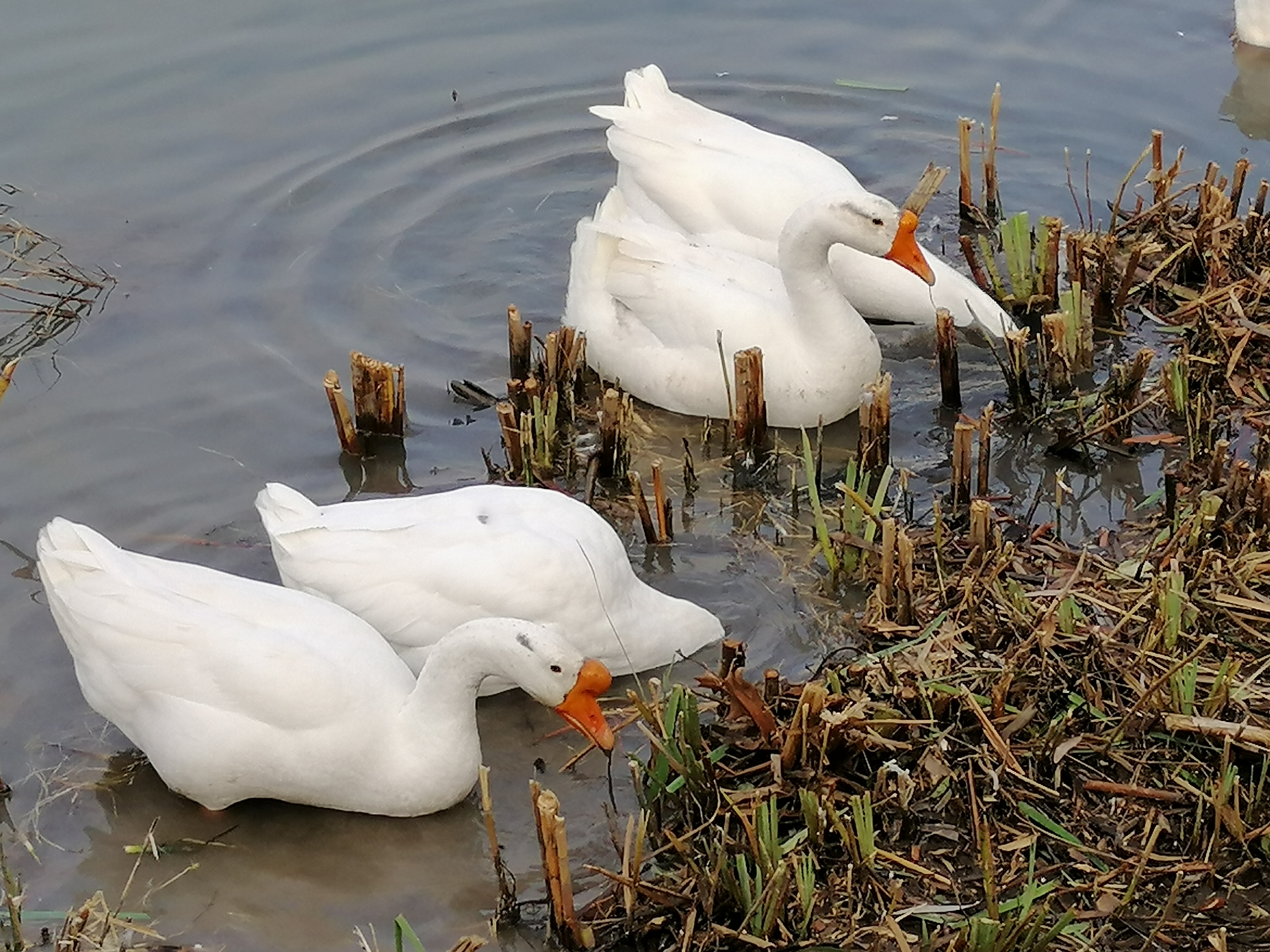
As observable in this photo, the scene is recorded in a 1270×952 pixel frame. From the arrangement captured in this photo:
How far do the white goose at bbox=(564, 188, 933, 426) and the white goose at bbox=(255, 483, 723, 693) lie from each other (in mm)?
1414

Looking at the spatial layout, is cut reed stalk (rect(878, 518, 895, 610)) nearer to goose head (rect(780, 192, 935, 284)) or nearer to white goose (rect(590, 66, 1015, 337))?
goose head (rect(780, 192, 935, 284))

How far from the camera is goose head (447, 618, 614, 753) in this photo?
4703mm

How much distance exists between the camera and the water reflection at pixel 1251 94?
9.11m

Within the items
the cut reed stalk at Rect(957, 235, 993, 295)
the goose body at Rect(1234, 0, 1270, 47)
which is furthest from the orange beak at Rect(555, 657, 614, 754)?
the goose body at Rect(1234, 0, 1270, 47)

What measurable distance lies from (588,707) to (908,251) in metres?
2.75

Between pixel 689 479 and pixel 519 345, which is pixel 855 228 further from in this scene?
pixel 519 345

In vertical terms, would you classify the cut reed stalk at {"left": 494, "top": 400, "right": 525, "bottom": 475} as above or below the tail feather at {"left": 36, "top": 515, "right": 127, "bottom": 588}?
below

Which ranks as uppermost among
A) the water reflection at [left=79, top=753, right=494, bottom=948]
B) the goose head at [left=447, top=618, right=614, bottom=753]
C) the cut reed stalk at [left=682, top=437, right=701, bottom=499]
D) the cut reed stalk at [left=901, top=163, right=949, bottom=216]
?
the cut reed stalk at [left=901, top=163, right=949, bottom=216]

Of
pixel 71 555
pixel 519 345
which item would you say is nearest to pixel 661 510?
pixel 519 345

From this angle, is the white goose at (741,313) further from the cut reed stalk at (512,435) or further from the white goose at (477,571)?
the white goose at (477,571)

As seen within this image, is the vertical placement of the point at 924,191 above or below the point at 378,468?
above

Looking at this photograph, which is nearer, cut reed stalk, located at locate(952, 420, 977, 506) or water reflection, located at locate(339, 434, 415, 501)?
cut reed stalk, located at locate(952, 420, 977, 506)

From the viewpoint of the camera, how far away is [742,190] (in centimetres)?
738

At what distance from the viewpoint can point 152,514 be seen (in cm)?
646
